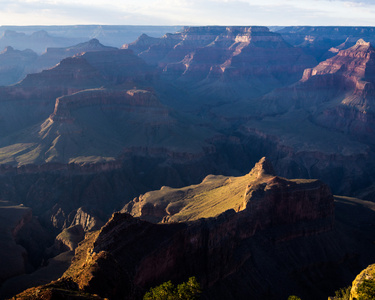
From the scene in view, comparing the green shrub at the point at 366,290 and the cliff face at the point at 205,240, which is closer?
the green shrub at the point at 366,290

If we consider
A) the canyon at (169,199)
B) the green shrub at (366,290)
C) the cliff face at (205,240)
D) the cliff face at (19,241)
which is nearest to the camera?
the green shrub at (366,290)

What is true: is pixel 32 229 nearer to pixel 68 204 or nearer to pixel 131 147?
pixel 68 204

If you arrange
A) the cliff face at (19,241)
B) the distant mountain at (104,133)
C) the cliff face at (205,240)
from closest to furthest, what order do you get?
the cliff face at (205,240)
the cliff face at (19,241)
the distant mountain at (104,133)

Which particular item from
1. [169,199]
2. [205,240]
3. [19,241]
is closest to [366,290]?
[205,240]

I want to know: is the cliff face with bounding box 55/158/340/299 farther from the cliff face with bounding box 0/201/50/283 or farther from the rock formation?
the rock formation

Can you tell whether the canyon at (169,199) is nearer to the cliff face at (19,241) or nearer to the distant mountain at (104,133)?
the distant mountain at (104,133)

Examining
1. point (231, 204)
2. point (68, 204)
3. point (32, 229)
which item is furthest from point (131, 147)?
point (231, 204)

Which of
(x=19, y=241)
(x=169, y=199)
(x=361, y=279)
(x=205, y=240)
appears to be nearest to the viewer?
(x=361, y=279)

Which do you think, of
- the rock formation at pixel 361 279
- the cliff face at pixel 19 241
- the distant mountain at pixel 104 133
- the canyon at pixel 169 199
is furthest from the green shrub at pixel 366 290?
the distant mountain at pixel 104 133

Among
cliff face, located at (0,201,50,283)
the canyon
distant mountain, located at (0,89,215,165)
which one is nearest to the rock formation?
the canyon

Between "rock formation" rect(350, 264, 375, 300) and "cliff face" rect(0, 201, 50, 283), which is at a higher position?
"rock formation" rect(350, 264, 375, 300)

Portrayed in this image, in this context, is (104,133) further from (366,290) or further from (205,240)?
(366,290)
